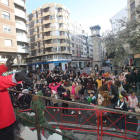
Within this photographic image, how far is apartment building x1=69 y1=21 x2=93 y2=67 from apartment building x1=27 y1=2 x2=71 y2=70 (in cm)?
694

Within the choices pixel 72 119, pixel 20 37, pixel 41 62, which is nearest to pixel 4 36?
pixel 20 37

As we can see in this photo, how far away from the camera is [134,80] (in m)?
8.94

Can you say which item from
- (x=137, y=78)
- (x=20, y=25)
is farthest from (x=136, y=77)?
(x=20, y=25)

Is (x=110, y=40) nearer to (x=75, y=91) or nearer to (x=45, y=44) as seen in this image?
(x=75, y=91)

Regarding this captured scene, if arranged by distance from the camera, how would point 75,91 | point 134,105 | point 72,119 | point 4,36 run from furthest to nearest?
point 4,36
point 75,91
point 72,119
point 134,105

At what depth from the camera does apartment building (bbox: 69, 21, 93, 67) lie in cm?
4916

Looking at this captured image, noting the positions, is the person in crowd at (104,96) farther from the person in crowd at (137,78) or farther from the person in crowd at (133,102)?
the person in crowd at (137,78)

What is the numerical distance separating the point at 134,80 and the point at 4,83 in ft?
31.2

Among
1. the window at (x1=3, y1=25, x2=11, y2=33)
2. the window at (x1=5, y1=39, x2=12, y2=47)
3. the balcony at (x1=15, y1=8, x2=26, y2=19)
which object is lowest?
the window at (x1=5, y1=39, x2=12, y2=47)

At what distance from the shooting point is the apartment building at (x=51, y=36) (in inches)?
1483

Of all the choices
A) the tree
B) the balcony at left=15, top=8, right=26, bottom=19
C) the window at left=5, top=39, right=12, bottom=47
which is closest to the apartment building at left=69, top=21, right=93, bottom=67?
the balcony at left=15, top=8, right=26, bottom=19

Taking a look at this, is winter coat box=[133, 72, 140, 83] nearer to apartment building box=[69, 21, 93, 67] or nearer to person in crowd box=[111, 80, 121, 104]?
person in crowd box=[111, 80, 121, 104]

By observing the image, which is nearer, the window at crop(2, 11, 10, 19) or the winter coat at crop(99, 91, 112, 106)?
the winter coat at crop(99, 91, 112, 106)

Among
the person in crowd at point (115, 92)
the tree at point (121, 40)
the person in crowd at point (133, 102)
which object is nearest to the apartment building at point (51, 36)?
the tree at point (121, 40)
